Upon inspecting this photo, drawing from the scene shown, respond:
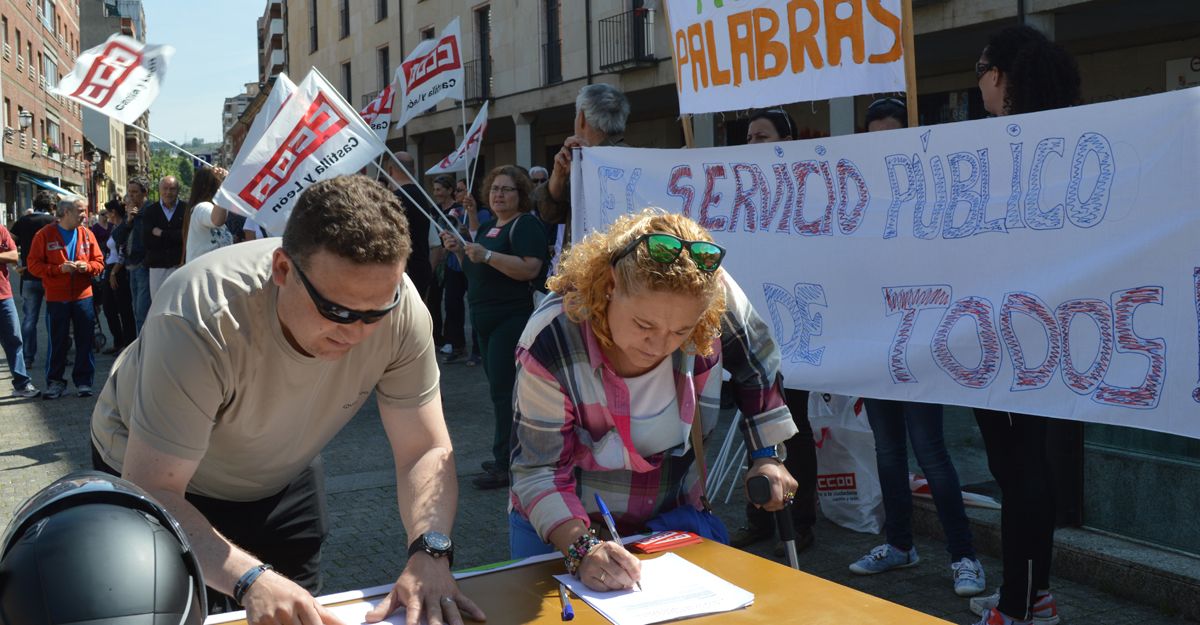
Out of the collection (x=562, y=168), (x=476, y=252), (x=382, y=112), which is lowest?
(x=476, y=252)

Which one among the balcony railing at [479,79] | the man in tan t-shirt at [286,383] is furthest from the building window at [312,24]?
the man in tan t-shirt at [286,383]

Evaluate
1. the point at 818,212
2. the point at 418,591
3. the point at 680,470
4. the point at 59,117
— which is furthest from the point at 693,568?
the point at 59,117

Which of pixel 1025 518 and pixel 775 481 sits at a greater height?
pixel 775 481

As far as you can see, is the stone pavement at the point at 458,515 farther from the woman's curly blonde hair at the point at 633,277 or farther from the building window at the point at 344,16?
the building window at the point at 344,16

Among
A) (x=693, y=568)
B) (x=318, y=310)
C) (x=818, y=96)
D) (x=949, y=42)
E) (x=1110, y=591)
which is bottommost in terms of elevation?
(x=1110, y=591)

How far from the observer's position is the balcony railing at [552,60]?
24.3 metres

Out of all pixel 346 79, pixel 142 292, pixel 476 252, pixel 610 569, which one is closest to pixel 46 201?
pixel 142 292

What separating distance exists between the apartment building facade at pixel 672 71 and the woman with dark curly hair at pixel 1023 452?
2.66 ft

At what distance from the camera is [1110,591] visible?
14.2 ft

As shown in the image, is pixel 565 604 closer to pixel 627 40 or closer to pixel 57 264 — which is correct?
pixel 57 264

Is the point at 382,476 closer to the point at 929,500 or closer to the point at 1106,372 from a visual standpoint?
the point at 929,500

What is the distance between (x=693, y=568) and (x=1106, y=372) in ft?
6.30

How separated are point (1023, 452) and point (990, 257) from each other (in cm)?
73

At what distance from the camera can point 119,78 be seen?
789 centimetres
